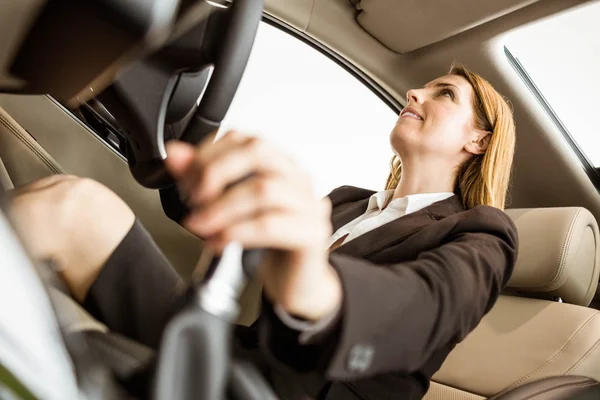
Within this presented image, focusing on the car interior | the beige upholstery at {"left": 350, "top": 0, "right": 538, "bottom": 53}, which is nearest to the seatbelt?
the car interior

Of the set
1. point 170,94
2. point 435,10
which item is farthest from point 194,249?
point 435,10

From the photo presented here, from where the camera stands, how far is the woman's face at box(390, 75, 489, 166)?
42.7 inches

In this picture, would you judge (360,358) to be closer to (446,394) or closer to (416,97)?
(446,394)

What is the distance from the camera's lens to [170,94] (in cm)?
46

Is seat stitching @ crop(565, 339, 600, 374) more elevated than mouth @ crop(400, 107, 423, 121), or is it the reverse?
mouth @ crop(400, 107, 423, 121)

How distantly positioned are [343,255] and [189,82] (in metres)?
0.19

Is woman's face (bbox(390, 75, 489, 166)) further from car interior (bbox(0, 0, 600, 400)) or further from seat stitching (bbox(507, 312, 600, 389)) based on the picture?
A: seat stitching (bbox(507, 312, 600, 389))

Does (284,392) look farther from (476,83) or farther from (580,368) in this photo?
(476,83)

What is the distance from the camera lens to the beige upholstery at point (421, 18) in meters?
1.27

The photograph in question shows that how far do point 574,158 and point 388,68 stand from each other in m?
0.55

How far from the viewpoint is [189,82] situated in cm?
47

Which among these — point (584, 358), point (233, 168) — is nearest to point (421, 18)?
point (584, 358)

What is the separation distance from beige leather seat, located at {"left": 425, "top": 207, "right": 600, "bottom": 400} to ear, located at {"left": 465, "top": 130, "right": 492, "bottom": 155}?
19cm

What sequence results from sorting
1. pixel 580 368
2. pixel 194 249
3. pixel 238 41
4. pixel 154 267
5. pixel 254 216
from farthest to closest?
pixel 194 249
pixel 580 368
pixel 154 267
pixel 238 41
pixel 254 216
